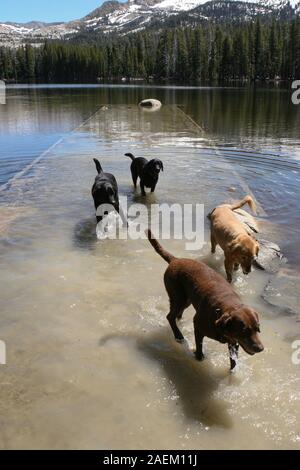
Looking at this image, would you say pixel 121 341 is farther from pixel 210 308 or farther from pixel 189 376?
pixel 210 308

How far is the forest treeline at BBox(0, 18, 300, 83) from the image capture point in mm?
125188

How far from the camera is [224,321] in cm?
476

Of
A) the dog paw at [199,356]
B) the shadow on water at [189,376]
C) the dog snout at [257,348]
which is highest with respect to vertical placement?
the dog snout at [257,348]

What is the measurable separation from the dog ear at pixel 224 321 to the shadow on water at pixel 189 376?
93 cm

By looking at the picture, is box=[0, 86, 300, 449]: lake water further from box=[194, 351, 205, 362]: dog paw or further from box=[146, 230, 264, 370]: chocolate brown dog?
box=[146, 230, 264, 370]: chocolate brown dog

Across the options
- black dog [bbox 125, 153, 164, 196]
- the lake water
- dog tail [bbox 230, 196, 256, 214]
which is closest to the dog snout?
the lake water

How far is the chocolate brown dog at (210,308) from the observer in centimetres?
466

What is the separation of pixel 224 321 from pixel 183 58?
501 ft

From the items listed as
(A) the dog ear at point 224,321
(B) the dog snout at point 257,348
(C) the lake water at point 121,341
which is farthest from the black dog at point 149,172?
(B) the dog snout at point 257,348

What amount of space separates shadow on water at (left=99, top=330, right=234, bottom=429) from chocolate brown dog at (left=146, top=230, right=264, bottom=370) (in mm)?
178

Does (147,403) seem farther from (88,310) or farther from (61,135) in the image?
(61,135)

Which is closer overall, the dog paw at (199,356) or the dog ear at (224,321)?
the dog ear at (224,321)

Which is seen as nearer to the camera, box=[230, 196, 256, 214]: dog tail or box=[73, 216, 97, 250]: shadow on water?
box=[230, 196, 256, 214]: dog tail

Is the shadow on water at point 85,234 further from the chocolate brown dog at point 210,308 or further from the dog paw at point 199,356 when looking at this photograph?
the dog paw at point 199,356
